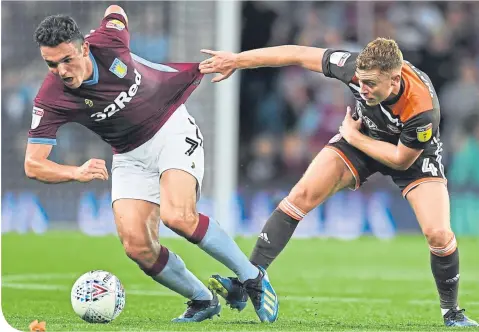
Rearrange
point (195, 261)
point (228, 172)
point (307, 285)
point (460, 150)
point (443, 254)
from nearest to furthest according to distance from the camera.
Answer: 1. point (443, 254)
2. point (307, 285)
3. point (195, 261)
4. point (228, 172)
5. point (460, 150)

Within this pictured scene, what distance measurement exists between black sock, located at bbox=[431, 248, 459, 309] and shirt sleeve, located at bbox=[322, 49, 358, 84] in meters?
1.43

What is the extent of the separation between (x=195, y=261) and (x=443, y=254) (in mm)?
6235

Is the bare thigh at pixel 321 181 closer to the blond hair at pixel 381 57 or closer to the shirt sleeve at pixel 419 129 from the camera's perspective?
the shirt sleeve at pixel 419 129

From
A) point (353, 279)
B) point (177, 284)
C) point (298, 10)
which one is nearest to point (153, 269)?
point (177, 284)

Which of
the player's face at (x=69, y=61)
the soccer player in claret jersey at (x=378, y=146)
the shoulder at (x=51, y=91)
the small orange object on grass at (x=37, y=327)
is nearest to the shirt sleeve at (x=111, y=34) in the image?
the player's face at (x=69, y=61)

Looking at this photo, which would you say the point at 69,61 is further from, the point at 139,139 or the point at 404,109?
the point at 404,109

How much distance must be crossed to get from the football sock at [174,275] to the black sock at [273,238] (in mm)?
494

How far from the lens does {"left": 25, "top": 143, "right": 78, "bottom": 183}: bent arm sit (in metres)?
7.18

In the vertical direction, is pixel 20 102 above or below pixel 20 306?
above

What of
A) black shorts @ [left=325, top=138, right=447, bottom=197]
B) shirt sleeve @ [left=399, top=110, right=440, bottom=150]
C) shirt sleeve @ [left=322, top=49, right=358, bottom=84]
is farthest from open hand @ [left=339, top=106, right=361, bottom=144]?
shirt sleeve @ [left=399, top=110, right=440, bottom=150]

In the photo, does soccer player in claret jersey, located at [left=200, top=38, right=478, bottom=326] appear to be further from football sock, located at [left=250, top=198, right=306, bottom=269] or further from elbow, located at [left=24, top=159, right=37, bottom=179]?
elbow, located at [left=24, top=159, right=37, bottom=179]

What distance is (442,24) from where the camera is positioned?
1894cm

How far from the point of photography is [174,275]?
7.85 meters

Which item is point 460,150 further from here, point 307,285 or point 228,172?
point 307,285
